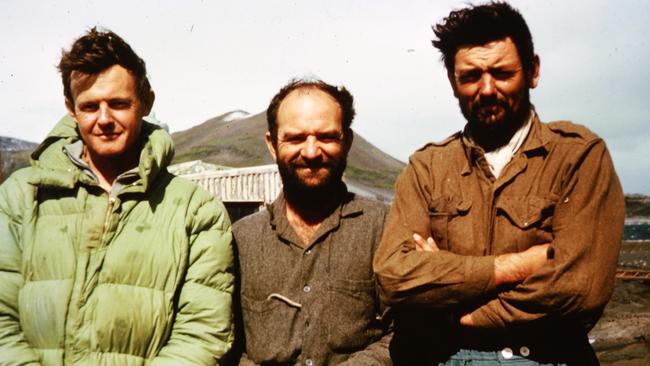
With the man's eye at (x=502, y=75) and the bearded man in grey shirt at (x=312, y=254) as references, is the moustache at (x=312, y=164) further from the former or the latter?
the man's eye at (x=502, y=75)

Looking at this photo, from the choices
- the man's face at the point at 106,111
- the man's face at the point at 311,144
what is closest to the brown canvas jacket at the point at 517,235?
the man's face at the point at 311,144

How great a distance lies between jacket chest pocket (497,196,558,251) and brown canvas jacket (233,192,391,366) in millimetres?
816

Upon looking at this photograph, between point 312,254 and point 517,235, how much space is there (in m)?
1.08

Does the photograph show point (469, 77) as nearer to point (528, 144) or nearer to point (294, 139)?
point (528, 144)

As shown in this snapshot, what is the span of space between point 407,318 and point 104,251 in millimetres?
1510

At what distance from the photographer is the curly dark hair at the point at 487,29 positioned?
264cm

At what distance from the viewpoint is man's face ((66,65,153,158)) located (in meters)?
2.70

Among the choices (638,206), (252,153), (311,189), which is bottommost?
(638,206)

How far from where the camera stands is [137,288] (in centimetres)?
252

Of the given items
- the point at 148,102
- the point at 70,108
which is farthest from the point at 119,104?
the point at 70,108

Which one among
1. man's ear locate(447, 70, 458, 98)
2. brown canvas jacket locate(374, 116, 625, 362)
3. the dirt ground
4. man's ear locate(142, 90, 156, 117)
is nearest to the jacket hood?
man's ear locate(142, 90, 156, 117)

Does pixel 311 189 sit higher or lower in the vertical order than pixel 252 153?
higher

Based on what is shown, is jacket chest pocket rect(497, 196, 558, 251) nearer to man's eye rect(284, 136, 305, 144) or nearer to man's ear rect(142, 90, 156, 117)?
man's eye rect(284, 136, 305, 144)

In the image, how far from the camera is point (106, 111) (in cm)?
270
